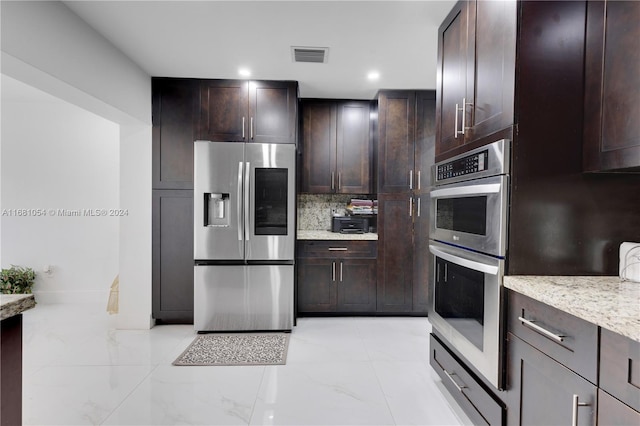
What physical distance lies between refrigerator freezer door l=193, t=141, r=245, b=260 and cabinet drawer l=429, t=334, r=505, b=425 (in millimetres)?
1941

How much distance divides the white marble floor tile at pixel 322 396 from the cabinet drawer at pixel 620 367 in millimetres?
1226

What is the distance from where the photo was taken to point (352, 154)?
3.67 meters

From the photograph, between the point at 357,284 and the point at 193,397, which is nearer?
the point at 193,397

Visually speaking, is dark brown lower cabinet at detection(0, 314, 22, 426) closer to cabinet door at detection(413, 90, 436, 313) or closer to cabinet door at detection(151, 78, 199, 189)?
cabinet door at detection(151, 78, 199, 189)

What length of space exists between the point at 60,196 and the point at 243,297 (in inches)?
112

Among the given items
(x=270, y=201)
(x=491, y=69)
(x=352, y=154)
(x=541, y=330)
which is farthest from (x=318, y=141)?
(x=541, y=330)

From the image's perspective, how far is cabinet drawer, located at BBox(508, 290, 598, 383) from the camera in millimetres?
965

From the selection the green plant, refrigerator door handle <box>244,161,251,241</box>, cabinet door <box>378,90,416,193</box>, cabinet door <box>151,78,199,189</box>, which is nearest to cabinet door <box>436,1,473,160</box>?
cabinet door <box>378,90,416,193</box>

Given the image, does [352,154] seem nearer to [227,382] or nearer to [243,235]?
[243,235]

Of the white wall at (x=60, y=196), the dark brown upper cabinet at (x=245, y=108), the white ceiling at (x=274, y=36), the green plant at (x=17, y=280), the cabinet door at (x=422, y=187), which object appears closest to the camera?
the white ceiling at (x=274, y=36)

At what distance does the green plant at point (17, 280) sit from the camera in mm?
3654

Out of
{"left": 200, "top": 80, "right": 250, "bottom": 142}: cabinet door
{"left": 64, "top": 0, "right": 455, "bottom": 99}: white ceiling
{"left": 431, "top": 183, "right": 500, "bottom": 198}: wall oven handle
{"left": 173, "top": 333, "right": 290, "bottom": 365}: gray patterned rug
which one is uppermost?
{"left": 64, "top": 0, "right": 455, "bottom": 99}: white ceiling

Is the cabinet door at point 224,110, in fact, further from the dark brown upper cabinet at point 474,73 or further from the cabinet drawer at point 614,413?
the cabinet drawer at point 614,413

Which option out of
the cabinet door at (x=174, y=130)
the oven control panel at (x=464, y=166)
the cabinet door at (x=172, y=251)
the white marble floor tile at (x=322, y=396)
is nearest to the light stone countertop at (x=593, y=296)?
the oven control panel at (x=464, y=166)
